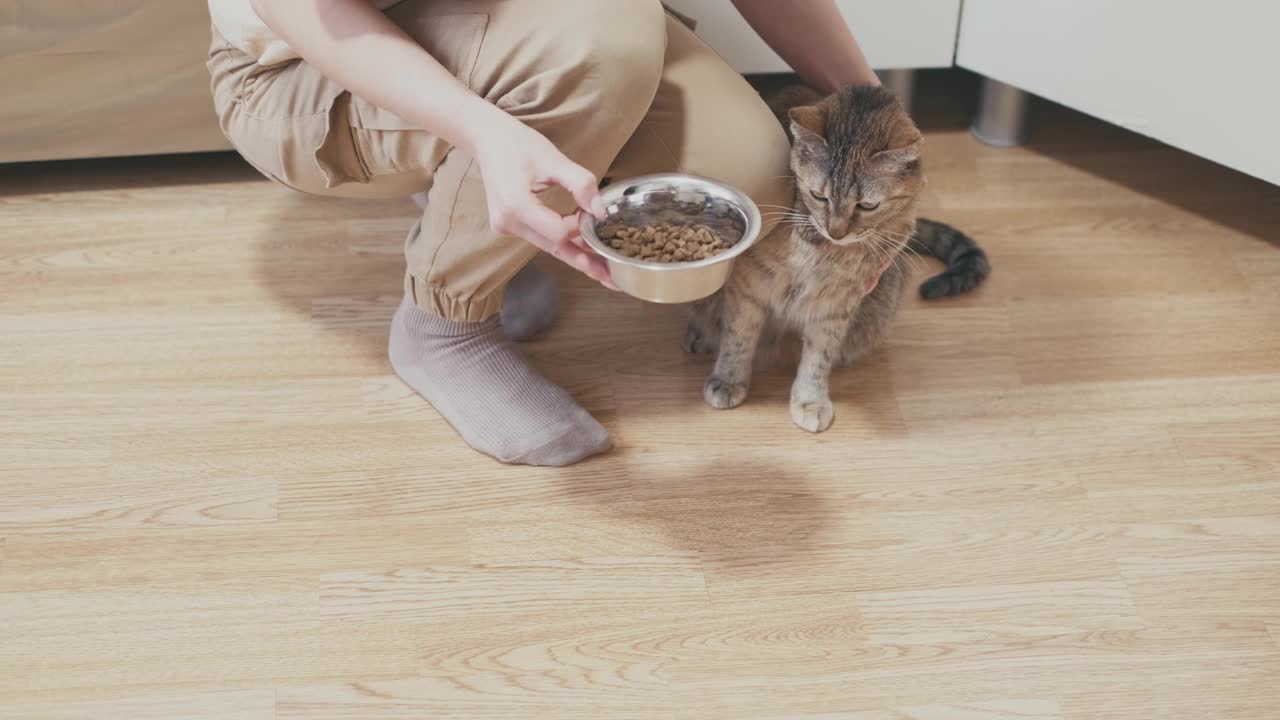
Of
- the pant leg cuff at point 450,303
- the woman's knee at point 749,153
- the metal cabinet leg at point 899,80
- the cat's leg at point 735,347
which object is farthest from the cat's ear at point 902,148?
the metal cabinet leg at point 899,80

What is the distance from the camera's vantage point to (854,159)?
1.38 m

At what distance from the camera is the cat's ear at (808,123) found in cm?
139

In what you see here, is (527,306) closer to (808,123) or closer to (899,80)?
(808,123)

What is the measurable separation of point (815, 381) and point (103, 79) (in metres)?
1.27

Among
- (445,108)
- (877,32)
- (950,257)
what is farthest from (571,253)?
(877,32)

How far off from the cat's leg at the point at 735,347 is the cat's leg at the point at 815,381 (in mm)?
74

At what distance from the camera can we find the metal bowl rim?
1.17 metres

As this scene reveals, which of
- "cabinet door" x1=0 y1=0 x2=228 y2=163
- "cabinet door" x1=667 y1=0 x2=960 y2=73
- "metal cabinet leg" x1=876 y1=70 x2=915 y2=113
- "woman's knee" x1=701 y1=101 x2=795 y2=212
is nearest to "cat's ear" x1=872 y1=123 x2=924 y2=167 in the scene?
"woman's knee" x1=701 y1=101 x2=795 y2=212

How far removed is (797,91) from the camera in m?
1.59

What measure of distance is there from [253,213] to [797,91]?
1004 millimetres

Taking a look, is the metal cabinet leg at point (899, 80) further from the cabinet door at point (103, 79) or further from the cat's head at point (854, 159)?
the cabinet door at point (103, 79)

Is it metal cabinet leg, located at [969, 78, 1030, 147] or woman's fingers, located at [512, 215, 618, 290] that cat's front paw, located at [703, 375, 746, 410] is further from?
metal cabinet leg, located at [969, 78, 1030, 147]

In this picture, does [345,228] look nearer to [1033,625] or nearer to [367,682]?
[367,682]

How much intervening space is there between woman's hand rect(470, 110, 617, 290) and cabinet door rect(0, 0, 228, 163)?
0.89 meters
